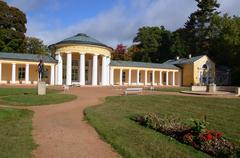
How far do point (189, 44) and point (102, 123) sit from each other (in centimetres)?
6449

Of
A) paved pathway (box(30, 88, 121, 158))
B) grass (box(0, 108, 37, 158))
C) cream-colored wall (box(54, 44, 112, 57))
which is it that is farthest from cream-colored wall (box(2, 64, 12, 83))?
paved pathway (box(30, 88, 121, 158))

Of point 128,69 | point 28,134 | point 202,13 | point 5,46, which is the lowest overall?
point 28,134

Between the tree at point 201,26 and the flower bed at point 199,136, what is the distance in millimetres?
60664

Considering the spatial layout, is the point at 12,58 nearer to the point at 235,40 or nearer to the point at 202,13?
the point at 235,40

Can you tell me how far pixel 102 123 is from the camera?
13.2m

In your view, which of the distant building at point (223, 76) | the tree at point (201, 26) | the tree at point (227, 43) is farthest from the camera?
the tree at point (201, 26)

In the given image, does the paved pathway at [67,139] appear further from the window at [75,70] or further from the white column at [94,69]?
the window at [75,70]

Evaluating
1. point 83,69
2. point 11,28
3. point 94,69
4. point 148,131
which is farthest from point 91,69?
point 148,131

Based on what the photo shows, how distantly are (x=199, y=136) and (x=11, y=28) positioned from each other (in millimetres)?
57436

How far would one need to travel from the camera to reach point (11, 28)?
61125mm

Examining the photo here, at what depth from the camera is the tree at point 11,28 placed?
5838 cm

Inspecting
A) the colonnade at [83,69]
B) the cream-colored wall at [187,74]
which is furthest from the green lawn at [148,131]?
the cream-colored wall at [187,74]

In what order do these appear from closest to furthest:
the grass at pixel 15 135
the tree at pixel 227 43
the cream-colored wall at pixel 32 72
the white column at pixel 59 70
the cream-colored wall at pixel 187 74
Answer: the grass at pixel 15 135 < the white column at pixel 59 70 < the cream-colored wall at pixel 32 72 < the tree at pixel 227 43 < the cream-colored wall at pixel 187 74

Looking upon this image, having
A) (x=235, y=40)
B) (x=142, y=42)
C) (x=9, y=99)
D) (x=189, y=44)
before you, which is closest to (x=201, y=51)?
(x=189, y=44)
